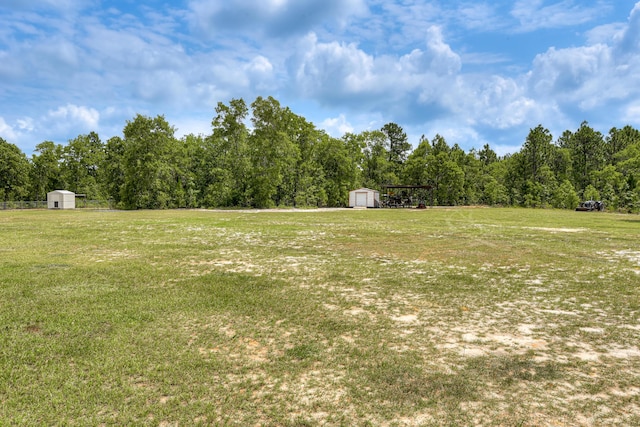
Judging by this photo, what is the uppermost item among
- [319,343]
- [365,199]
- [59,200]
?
[365,199]

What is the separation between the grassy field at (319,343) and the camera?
128 inches

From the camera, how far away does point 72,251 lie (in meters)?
11.8

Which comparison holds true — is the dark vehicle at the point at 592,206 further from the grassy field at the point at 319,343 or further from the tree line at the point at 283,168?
the grassy field at the point at 319,343

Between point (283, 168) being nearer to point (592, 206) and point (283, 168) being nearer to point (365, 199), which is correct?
point (365, 199)

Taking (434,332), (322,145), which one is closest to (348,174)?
(322,145)

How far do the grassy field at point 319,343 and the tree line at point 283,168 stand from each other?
4373cm

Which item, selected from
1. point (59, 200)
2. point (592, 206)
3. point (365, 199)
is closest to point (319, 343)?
point (365, 199)

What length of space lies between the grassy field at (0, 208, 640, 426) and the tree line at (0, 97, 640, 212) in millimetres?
43727

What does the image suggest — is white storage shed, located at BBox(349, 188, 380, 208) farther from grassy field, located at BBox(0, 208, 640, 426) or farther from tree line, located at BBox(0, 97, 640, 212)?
grassy field, located at BBox(0, 208, 640, 426)

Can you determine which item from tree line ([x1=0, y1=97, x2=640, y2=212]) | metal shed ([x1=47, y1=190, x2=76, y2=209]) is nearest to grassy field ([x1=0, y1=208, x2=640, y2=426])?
tree line ([x1=0, y1=97, x2=640, y2=212])

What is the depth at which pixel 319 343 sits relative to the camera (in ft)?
15.3

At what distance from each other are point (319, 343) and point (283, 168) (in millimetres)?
53636

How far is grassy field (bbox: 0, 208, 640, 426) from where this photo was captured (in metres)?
3.25

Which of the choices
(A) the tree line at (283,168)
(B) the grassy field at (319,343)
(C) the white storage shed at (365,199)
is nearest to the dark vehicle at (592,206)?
(A) the tree line at (283,168)
